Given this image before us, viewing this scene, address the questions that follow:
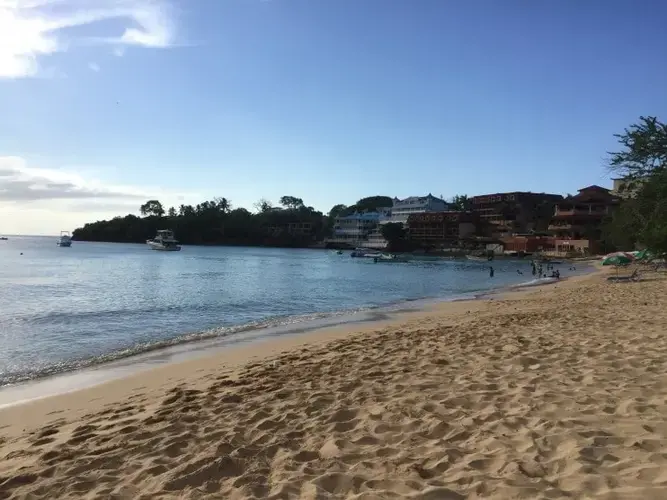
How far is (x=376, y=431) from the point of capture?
16.3ft

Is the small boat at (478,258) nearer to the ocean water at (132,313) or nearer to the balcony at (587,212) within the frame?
the balcony at (587,212)

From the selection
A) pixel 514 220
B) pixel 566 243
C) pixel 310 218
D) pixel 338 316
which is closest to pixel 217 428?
pixel 338 316

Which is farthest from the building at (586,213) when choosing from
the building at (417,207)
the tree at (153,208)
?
the tree at (153,208)

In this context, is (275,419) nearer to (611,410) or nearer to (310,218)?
(611,410)

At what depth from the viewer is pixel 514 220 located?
121 meters

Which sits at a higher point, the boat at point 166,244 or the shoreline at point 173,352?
the boat at point 166,244

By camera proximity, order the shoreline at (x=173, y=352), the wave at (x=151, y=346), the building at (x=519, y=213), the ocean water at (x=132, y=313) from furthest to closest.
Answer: the building at (x=519, y=213), the ocean water at (x=132, y=313), the wave at (x=151, y=346), the shoreline at (x=173, y=352)

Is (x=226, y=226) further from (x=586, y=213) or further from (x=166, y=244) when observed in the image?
(x=586, y=213)

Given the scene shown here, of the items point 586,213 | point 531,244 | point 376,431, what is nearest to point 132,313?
point 376,431

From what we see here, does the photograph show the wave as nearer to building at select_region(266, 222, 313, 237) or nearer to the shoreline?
the shoreline

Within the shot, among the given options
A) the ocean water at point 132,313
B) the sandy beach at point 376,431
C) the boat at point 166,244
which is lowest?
the ocean water at point 132,313

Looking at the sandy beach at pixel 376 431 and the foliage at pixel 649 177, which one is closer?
the sandy beach at pixel 376 431

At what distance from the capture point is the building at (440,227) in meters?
125

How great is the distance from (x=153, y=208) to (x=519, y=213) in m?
126
